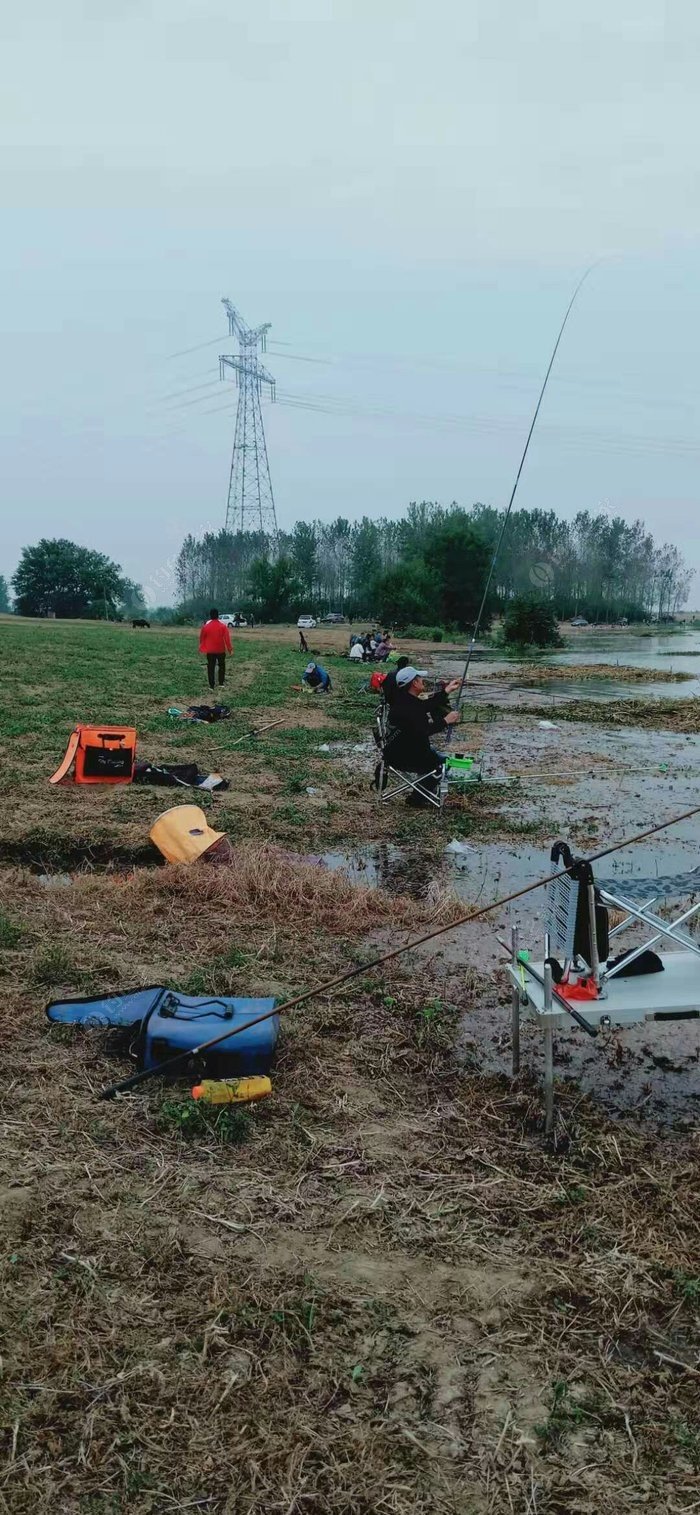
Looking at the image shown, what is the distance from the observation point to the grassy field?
2.21 metres

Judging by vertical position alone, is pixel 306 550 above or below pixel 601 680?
above

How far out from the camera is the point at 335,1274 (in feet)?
9.23

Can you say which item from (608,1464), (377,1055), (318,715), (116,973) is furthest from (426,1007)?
(318,715)

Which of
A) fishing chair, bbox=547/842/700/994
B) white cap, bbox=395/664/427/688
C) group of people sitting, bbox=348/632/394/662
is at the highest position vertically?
group of people sitting, bbox=348/632/394/662

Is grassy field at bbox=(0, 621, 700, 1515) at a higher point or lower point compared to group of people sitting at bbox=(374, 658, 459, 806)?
lower

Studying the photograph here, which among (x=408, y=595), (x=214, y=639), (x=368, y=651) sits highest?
(x=408, y=595)

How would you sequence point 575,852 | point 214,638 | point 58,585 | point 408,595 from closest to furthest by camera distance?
point 575,852 → point 214,638 → point 408,595 → point 58,585

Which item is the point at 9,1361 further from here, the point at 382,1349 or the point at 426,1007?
the point at 426,1007

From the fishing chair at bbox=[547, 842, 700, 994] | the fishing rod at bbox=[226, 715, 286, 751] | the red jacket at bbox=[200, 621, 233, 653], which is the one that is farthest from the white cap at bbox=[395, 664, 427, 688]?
the red jacket at bbox=[200, 621, 233, 653]

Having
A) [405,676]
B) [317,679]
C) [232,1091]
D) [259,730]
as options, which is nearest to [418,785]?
[405,676]

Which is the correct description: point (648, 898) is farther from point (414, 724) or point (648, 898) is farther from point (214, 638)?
point (214, 638)

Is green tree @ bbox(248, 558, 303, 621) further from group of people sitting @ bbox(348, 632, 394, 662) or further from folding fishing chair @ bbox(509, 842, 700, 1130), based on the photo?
folding fishing chair @ bbox(509, 842, 700, 1130)

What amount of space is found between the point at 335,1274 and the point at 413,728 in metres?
6.31

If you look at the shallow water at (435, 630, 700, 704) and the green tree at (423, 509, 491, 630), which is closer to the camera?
the shallow water at (435, 630, 700, 704)
